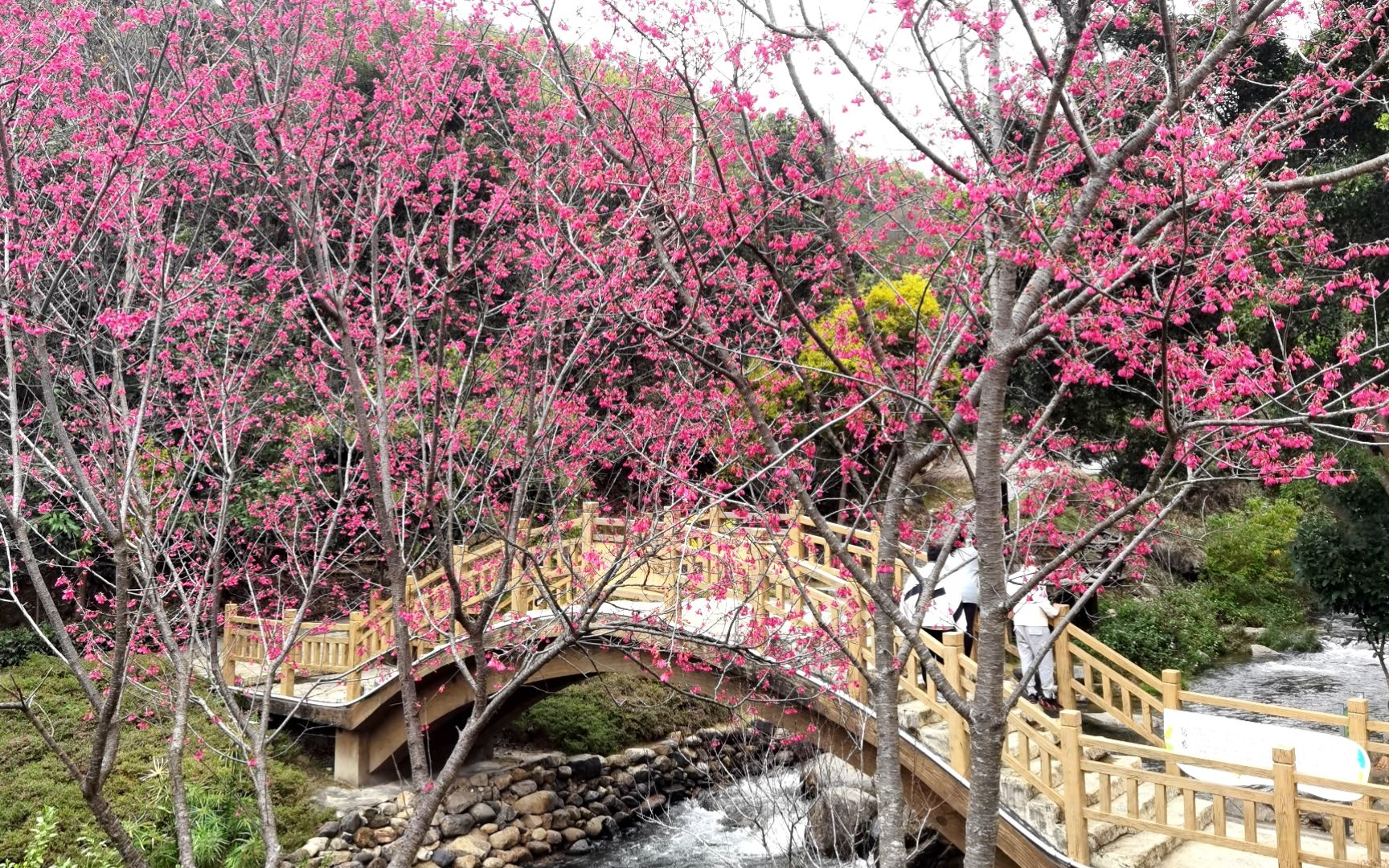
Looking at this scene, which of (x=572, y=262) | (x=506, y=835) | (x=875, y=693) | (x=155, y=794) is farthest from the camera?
(x=506, y=835)

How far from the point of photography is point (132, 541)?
660 cm

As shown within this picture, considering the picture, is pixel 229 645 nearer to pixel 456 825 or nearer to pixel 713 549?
pixel 456 825

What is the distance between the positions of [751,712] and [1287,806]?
13.5 feet

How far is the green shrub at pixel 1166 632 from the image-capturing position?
1294 centimetres

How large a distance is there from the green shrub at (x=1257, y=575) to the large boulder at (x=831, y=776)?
7334 mm

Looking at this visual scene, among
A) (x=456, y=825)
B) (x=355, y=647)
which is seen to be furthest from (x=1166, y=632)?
(x=355, y=647)

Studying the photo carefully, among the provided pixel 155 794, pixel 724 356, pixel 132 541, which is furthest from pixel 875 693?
pixel 155 794

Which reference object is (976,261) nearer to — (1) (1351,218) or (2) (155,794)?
(1) (1351,218)

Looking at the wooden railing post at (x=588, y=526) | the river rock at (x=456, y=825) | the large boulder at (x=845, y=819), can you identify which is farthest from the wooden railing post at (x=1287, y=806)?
the river rock at (x=456, y=825)

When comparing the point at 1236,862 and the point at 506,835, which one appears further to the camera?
the point at 506,835

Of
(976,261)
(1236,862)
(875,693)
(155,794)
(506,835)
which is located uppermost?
(976,261)

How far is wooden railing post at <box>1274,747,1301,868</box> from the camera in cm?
514

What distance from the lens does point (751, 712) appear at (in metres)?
8.34

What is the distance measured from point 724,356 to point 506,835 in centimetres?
853
